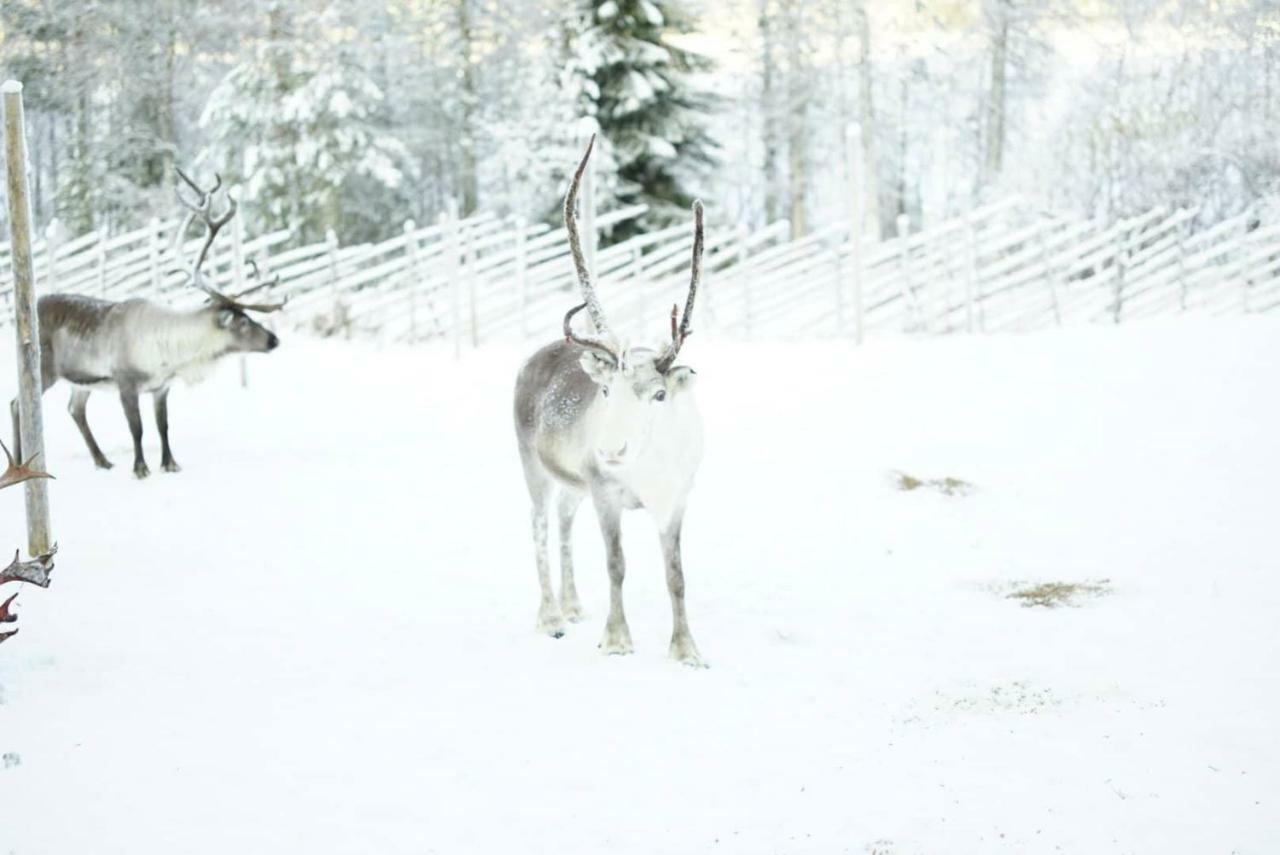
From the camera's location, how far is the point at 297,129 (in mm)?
25953

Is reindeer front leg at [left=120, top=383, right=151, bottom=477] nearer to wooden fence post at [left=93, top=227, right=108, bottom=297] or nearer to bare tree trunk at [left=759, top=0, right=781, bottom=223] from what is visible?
wooden fence post at [left=93, top=227, right=108, bottom=297]

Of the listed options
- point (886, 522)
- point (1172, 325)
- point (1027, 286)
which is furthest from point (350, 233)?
point (886, 522)

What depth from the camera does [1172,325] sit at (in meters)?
13.0

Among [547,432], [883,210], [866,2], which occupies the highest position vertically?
[866,2]

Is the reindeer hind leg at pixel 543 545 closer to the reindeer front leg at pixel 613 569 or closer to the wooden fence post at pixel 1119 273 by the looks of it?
the reindeer front leg at pixel 613 569

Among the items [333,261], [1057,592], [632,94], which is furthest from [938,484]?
[632,94]

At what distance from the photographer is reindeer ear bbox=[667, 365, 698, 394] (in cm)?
548

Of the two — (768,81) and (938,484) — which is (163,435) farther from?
(768,81)

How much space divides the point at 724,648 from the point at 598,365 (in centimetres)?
147

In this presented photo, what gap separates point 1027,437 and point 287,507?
5.53 meters

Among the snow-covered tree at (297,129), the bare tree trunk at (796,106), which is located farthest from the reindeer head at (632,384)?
the bare tree trunk at (796,106)

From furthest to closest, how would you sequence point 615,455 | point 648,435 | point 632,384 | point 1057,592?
1. point 1057,592
2. point 648,435
3. point 632,384
4. point 615,455

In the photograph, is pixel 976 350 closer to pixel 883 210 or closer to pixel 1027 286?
pixel 1027 286

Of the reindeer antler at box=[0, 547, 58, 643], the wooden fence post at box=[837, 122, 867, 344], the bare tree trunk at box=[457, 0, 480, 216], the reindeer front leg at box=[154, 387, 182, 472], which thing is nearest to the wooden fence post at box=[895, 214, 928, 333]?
the wooden fence post at box=[837, 122, 867, 344]
